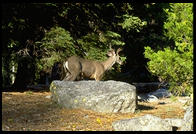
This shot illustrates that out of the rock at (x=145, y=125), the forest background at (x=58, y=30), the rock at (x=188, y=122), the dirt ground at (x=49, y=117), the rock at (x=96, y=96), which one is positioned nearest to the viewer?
the rock at (x=145, y=125)

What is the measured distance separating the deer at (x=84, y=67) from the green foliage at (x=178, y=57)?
4375 millimetres

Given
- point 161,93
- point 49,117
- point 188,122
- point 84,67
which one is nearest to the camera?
point 188,122

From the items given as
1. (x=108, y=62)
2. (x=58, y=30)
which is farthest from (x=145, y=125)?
(x=58, y=30)

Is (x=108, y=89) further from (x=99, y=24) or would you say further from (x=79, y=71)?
(x=99, y=24)

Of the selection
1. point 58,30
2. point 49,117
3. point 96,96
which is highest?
point 58,30

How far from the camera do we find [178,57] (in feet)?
31.3

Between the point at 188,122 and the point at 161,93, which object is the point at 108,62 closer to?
the point at 161,93

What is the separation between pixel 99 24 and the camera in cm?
1695

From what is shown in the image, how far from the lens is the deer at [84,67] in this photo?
1452 centimetres

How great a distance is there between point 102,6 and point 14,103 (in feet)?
20.3

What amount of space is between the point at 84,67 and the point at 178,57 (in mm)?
5929

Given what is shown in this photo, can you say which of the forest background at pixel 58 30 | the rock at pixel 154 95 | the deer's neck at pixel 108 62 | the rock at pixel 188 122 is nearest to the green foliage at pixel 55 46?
the forest background at pixel 58 30

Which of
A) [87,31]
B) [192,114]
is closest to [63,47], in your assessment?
[87,31]

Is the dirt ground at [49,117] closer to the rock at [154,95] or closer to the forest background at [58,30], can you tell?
the forest background at [58,30]
